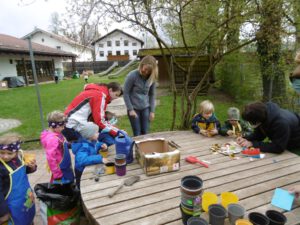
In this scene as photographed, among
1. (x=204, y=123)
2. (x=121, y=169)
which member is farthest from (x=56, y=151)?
(x=204, y=123)

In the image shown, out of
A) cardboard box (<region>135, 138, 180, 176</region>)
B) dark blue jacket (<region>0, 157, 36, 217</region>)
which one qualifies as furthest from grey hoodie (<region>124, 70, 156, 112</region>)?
dark blue jacket (<region>0, 157, 36, 217</region>)

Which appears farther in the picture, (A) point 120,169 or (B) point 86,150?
(B) point 86,150

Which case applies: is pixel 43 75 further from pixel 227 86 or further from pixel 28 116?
pixel 227 86

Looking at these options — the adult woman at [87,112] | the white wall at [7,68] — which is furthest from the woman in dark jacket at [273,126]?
the white wall at [7,68]

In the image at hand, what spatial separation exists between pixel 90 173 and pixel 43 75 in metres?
21.9

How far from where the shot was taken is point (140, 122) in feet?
11.5

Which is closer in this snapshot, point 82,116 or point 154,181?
point 154,181

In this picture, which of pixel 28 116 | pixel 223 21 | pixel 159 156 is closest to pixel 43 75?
pixel 28 116

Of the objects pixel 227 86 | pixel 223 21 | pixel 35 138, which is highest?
pixel 223 21

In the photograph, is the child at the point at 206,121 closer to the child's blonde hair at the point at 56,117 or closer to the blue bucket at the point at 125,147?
the blue bucket at the point at 125,147

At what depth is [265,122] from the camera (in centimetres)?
226

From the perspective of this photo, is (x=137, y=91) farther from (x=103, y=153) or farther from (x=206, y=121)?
(x=103, y=153)

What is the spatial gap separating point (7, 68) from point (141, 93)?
16.8 metres

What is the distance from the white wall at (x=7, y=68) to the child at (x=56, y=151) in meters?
16.9
